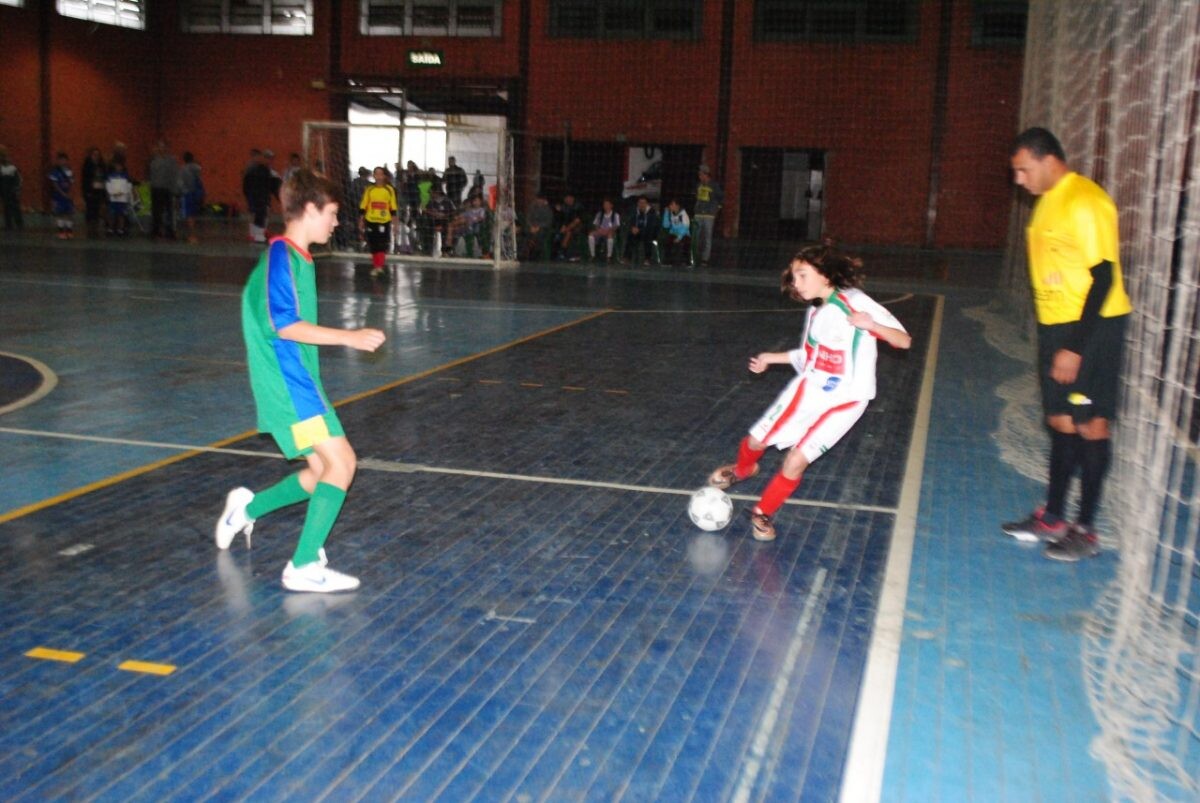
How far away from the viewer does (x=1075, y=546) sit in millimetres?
5355

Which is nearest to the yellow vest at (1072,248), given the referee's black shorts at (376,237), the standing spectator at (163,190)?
→ the referee's black shorts at (376,237)

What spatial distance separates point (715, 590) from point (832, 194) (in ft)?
89.5

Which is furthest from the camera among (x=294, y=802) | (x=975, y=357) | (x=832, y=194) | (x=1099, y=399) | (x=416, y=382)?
(x=832, y=194)

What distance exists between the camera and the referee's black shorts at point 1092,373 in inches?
202

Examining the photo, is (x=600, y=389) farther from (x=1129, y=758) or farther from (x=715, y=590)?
(x=1129, y=758)

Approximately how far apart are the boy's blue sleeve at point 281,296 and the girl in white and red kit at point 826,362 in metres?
2.23

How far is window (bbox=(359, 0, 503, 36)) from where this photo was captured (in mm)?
32000

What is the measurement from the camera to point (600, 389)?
9.42 metres

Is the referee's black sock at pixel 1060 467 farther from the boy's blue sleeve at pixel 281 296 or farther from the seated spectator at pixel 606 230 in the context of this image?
the seated spectator at pixel 606 230

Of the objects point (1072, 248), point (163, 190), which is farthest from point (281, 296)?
point (163, 190)

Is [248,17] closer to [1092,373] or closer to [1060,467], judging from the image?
[1060,467]

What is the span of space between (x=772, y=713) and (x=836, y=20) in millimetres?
28871

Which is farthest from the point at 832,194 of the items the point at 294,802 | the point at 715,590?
the point at 294,802

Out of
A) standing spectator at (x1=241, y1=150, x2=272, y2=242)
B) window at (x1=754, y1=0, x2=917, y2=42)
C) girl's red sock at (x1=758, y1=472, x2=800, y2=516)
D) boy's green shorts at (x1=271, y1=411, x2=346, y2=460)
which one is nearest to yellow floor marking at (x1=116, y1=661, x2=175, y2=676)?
boy's green shorts at (x1=271, y1=411, x2=346, y2=460)
